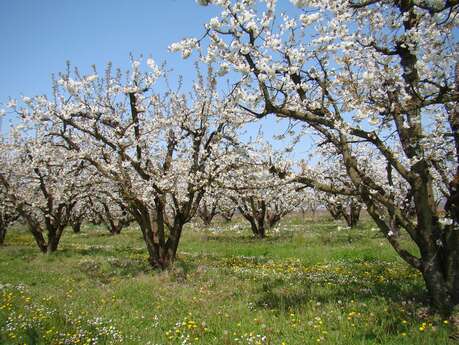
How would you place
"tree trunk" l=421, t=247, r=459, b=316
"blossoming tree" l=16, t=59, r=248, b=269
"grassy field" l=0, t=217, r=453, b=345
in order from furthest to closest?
"blossoming tree" l=16, t=59, r=248, b=269 → "tree trunk" l=421, t=247, r=459, b=316 → "grassy field" l=0, t=217, r=453, b=345

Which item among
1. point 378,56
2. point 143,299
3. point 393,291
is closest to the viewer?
point 378,56

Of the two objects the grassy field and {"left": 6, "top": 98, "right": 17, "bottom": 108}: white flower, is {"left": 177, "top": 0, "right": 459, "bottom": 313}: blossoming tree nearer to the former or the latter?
the grassy field

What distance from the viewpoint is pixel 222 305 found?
304 inches

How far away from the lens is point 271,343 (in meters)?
5.41

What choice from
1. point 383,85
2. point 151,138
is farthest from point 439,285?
point 151,138

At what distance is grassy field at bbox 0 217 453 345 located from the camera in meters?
5.76

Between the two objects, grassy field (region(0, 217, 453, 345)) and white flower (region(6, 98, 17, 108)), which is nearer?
grassy field (region(0, 217, 453, 345))

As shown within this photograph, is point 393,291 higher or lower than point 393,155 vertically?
lower

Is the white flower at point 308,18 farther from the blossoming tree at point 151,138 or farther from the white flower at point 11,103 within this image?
the white flower at point 11,103

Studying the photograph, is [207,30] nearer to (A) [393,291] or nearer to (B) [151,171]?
(A) [393,291]

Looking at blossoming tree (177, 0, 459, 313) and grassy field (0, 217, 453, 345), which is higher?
blossoming tree (177, 0, 459, 313)

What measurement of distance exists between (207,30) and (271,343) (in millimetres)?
4856

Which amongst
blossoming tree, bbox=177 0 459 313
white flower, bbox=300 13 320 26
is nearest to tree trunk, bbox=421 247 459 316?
blossoming tree, bbox=177 0 459 313

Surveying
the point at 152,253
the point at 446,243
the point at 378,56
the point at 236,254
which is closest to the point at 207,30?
the point at 378,56
